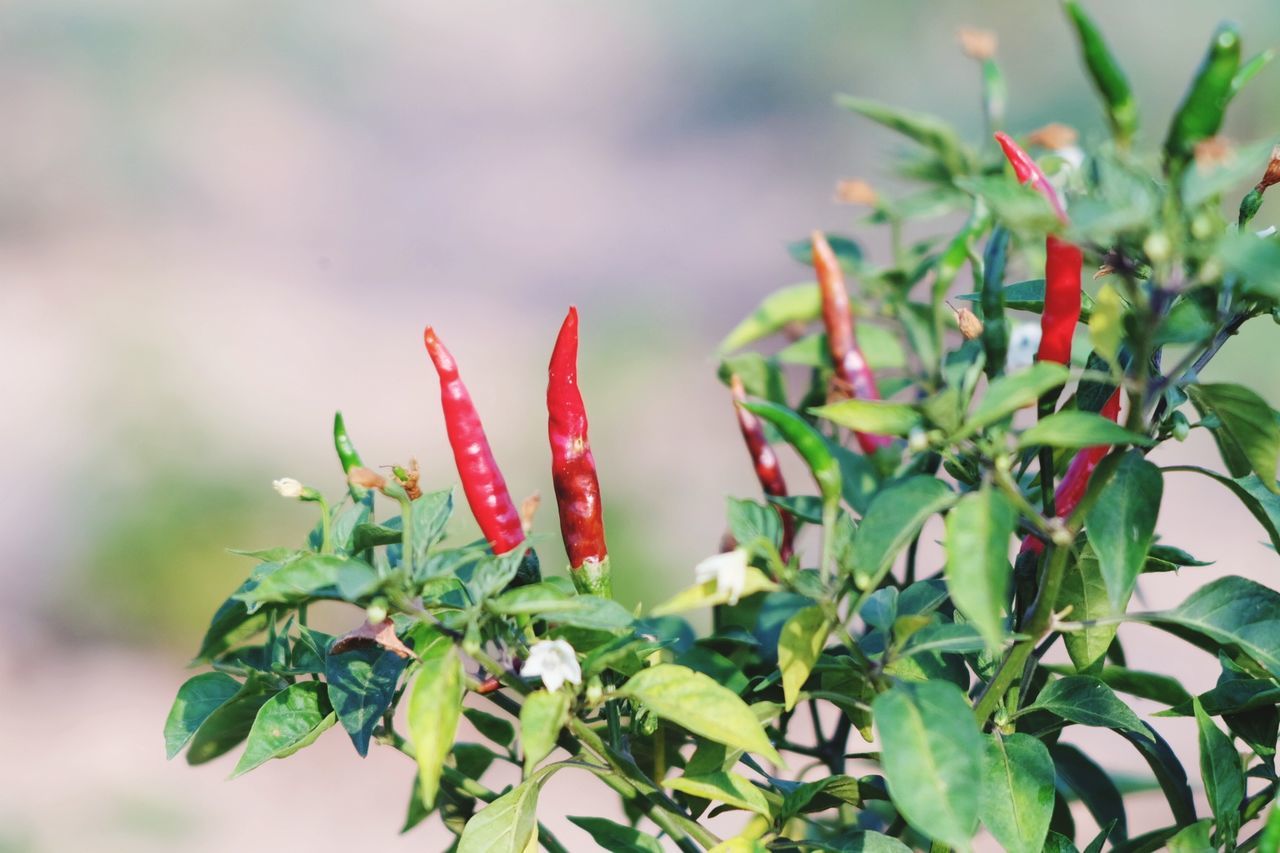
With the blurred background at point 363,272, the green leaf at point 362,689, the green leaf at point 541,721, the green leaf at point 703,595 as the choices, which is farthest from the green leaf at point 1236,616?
the blurred background at point 363,272

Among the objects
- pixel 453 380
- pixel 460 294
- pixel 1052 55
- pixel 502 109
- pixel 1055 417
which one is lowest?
pixel 1055 417

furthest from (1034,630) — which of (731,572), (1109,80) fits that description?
(1109,80)

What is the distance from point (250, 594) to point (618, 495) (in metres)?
2.80

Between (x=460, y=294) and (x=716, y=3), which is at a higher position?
(x=716, y=3)

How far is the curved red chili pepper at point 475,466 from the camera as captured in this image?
0.88 meters

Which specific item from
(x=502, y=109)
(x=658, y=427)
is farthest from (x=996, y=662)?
(x=502, y=109)

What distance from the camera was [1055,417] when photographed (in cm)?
58

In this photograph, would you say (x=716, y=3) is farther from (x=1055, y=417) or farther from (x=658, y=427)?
(x=1055, y=417)

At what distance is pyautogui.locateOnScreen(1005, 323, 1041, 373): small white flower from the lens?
3.58 ft

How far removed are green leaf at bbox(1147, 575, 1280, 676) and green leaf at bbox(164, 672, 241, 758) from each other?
1.94 feet

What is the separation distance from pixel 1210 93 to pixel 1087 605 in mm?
348

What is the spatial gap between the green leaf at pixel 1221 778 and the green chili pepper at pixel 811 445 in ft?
0.90

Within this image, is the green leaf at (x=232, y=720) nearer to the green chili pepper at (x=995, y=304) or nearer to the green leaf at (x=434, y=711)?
the green leaf at (x=434, y=711)

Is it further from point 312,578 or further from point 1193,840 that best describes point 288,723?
point 1193,840
